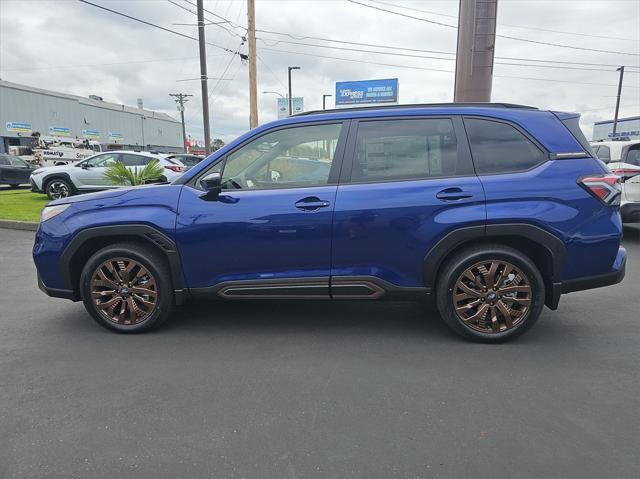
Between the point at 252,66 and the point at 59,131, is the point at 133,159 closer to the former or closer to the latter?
the point at 252,66

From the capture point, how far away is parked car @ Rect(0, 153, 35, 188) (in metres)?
17.7

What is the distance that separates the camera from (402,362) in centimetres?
339

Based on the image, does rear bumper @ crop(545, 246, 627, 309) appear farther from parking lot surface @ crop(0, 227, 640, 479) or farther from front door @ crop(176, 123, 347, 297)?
front door @ crop(176, 123, 347, 297)

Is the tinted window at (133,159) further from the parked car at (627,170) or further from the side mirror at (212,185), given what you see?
the parked car at (627,170)

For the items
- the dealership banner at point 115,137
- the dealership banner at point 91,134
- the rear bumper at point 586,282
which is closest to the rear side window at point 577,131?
the rear bumper at point 586,282

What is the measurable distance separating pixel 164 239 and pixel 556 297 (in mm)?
3195

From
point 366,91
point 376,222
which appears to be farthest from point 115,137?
point 376,222

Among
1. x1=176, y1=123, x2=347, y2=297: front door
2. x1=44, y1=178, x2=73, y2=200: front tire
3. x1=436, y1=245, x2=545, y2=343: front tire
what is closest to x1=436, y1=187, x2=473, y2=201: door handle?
x1=436, y1=245, x2=545, y2=343: front tire

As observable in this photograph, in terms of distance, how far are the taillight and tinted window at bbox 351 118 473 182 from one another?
863 mm

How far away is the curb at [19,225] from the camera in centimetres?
941

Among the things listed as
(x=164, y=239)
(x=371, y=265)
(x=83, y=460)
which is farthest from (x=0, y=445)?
(x=371, y=265)

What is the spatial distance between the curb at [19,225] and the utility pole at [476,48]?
9.18 m

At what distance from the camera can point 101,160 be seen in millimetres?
13492

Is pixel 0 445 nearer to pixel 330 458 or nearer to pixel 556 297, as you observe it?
pixel 330 458
